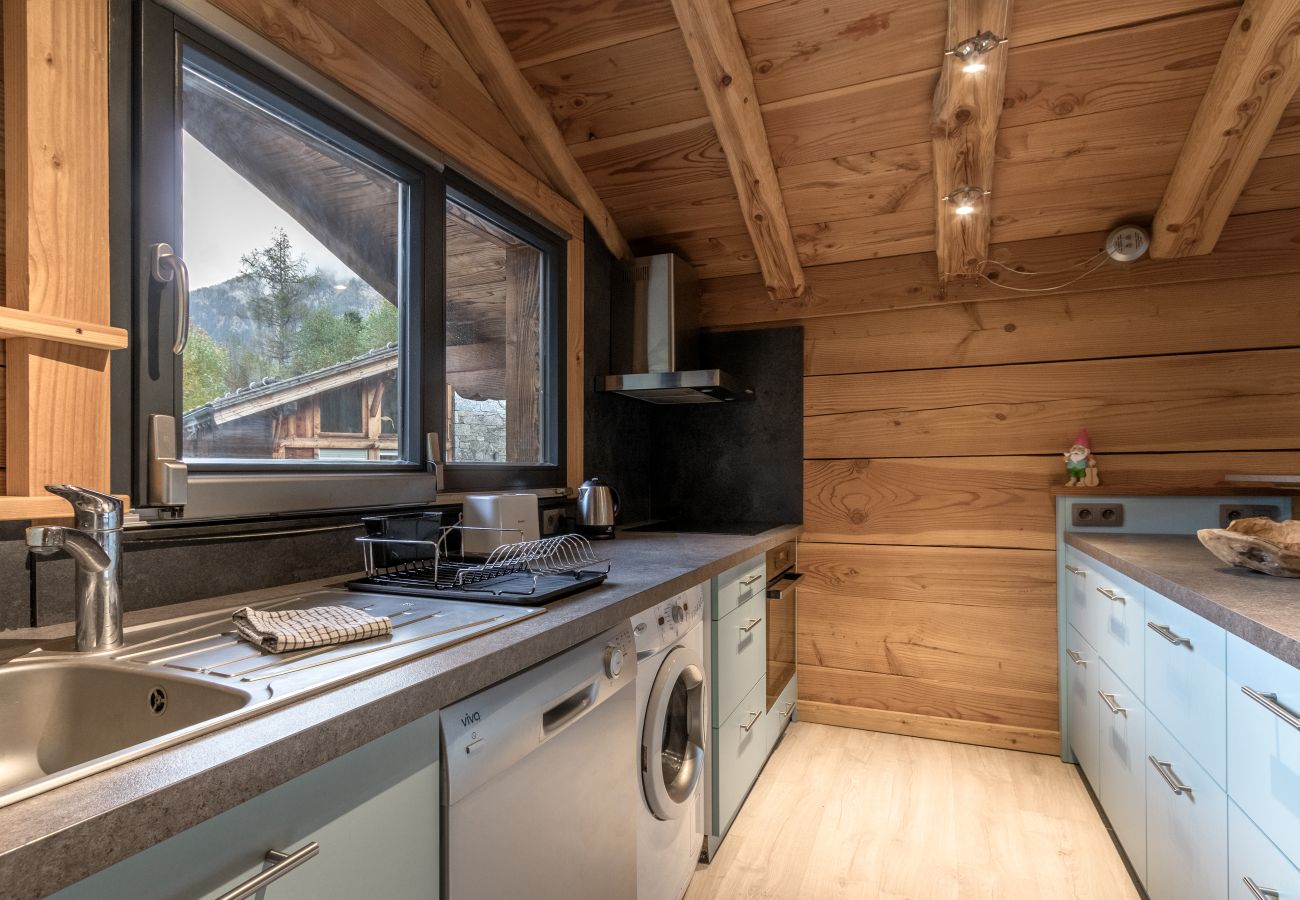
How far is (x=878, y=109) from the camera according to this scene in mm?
2227

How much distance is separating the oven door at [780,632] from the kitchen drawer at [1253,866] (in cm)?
142

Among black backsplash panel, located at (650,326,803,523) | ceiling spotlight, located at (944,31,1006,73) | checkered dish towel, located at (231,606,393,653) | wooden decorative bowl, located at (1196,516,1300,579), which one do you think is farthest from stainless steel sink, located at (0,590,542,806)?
black backsplash panel, located at (650,326,803,523)

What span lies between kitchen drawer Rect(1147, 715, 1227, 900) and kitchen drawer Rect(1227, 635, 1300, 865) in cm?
13

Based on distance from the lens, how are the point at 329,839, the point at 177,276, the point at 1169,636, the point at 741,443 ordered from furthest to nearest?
the point at 741,443 < the point at 1169,636 < the point at 177,276 < the point at 329,839

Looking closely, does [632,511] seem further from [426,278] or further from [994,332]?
[994,332]

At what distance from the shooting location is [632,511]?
3.10 meters

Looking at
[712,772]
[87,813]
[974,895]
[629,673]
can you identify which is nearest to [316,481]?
[629,673]

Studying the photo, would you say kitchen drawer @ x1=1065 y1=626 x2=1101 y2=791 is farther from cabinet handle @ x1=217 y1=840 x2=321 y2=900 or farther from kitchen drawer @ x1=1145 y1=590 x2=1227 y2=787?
cabinet handle @ x1=217 y1=840 x2=321 y2=900

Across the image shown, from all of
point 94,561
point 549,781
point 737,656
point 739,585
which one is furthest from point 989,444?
point 94,561

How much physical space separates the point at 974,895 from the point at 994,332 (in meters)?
2.01

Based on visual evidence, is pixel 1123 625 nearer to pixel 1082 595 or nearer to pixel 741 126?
pixel 1082 595

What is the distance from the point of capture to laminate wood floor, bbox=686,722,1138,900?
1853 millimetres

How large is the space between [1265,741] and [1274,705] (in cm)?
10

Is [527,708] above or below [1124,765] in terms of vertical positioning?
above
